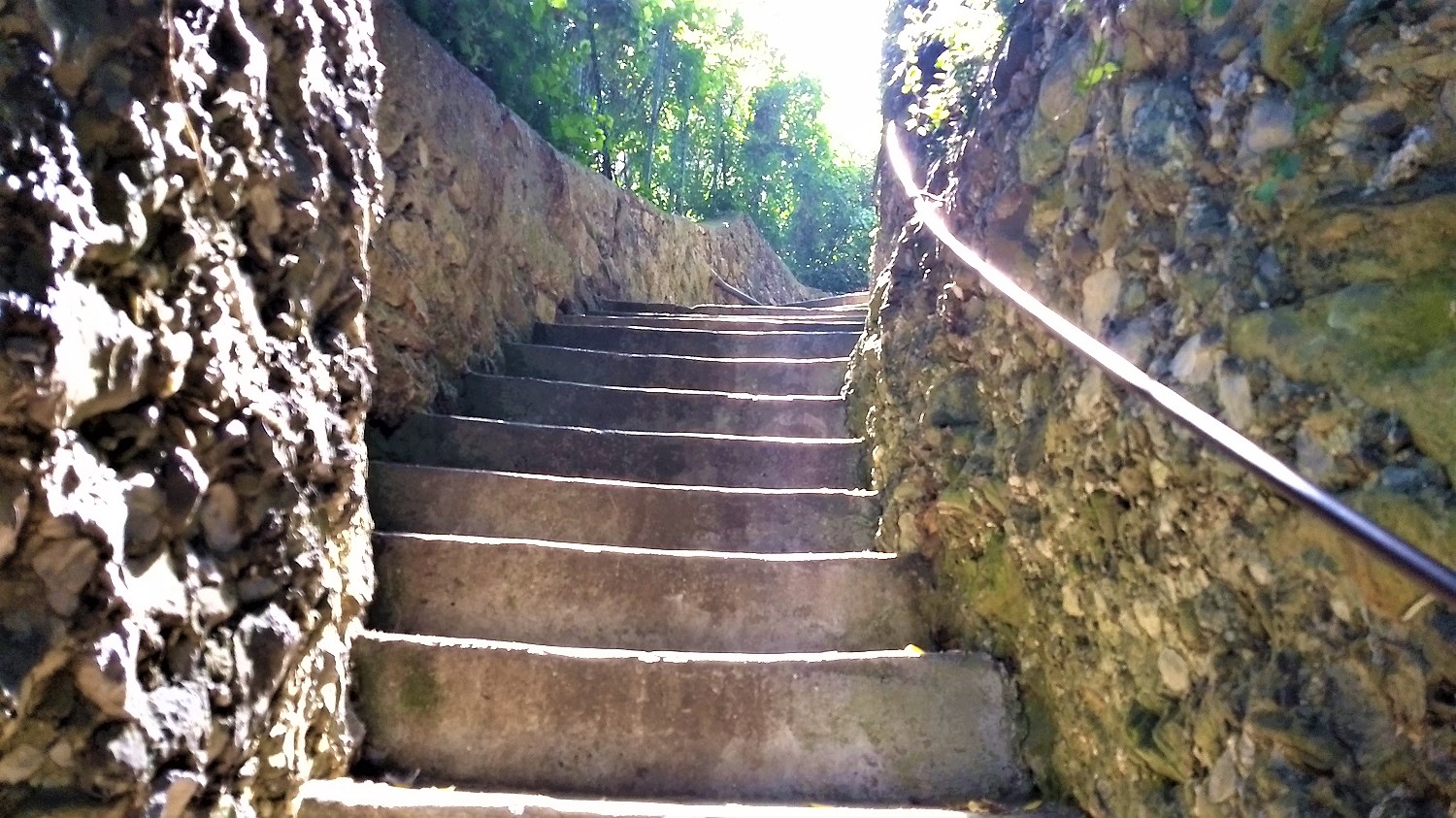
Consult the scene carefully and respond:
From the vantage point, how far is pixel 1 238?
1097 millimetres

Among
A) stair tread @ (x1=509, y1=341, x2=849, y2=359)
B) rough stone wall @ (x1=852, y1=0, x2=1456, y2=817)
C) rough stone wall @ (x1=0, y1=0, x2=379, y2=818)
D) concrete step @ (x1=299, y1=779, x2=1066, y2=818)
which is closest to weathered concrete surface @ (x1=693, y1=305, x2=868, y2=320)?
stair tread @ (x1=509, y1=341, x2=849, y2=359)

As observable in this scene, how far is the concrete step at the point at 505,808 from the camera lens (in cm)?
173

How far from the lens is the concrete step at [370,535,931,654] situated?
7.57 ft

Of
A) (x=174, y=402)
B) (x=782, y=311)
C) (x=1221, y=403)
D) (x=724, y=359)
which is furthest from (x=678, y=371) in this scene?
(x=1221, y=403)

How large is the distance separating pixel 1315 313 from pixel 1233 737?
0.53 metres

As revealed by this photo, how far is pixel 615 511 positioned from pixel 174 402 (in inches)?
54.7

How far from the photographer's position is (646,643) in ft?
7.57

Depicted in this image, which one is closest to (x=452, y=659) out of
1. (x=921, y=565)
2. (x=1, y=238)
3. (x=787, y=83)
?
(x=921, y=565)

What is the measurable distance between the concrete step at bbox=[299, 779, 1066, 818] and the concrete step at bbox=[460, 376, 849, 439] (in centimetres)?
165

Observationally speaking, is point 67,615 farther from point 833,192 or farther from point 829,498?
point 833,192

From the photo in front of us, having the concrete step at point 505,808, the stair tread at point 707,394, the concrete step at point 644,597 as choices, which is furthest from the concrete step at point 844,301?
the concrete step at point 505,808

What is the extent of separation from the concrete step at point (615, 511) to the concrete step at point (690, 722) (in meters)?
0.57

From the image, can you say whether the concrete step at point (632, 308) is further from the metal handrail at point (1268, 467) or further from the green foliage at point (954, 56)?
the metal handrail at point (1268, 467)

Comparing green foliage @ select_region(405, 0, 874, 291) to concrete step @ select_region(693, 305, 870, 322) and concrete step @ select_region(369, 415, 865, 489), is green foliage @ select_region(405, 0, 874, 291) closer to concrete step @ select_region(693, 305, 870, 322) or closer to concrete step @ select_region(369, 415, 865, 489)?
concrete step @ select_region(693, 305, 870, 322)
